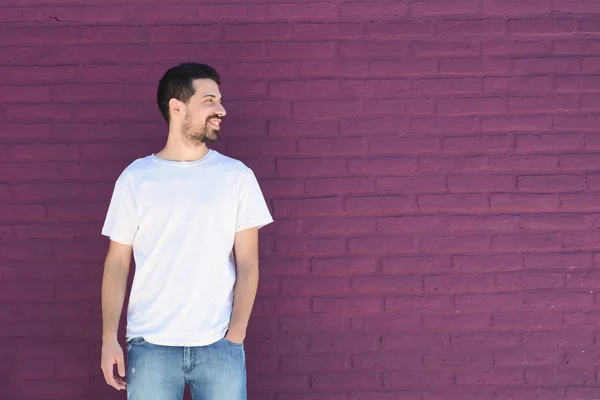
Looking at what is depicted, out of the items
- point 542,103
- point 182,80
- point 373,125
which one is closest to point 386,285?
point 373,125

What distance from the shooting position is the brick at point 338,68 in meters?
3.67

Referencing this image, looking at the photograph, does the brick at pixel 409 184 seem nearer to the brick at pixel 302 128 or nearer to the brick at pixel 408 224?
the brick at pixel 408 224

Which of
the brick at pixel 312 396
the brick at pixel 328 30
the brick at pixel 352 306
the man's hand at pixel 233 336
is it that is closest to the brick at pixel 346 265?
the brick at pixel 352 306

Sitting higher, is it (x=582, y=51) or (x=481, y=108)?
(x=582, y=51)

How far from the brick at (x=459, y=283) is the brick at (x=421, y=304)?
0.14 ft

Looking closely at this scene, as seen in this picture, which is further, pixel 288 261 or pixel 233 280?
pixel 288 261

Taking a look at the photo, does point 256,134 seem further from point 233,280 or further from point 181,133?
point 233,280

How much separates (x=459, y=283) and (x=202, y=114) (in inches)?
64.8

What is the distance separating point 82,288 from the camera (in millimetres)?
3611

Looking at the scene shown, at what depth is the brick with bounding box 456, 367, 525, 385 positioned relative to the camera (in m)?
3.63

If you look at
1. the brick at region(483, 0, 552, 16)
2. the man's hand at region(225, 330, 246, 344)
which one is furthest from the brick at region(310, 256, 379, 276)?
the brick at region(483, 0, 552, 16)

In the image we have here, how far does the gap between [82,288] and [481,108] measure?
2.34 meters

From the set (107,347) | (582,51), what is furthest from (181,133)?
(582,51)

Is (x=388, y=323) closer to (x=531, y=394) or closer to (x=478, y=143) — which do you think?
(x=531, y=394)
